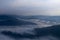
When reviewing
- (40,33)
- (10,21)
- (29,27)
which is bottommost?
(40,33)

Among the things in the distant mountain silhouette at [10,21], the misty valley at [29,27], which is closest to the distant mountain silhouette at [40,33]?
the misty valley at [29,27]

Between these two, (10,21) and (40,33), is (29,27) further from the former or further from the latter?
(10,21)

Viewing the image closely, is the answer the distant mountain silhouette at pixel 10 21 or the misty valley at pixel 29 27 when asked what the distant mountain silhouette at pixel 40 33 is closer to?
the misty valley at pixel 29 27

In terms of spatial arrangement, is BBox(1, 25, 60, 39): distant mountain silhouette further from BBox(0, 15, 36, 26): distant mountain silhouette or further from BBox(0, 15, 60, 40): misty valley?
BBox(0, 15, 36, 26): distant mountain silhouette

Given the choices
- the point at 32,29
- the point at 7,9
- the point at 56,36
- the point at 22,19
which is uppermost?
the point at 7,9

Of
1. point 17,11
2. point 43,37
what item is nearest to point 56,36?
point 43,37

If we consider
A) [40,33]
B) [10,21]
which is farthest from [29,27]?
[10,21]

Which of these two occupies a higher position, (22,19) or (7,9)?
(7,9)

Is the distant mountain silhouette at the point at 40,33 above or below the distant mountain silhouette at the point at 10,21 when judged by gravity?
below

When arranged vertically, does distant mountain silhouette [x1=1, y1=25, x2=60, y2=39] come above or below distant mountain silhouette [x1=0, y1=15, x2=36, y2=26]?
below

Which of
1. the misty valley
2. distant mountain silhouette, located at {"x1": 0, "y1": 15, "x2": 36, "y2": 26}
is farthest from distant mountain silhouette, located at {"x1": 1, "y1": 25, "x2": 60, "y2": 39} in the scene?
distant mountain silhouette, located at {"x1": 0, "y1": 15, "x2": 36, "y2": 26}

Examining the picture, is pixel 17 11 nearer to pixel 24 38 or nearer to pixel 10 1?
pixel 10 1
